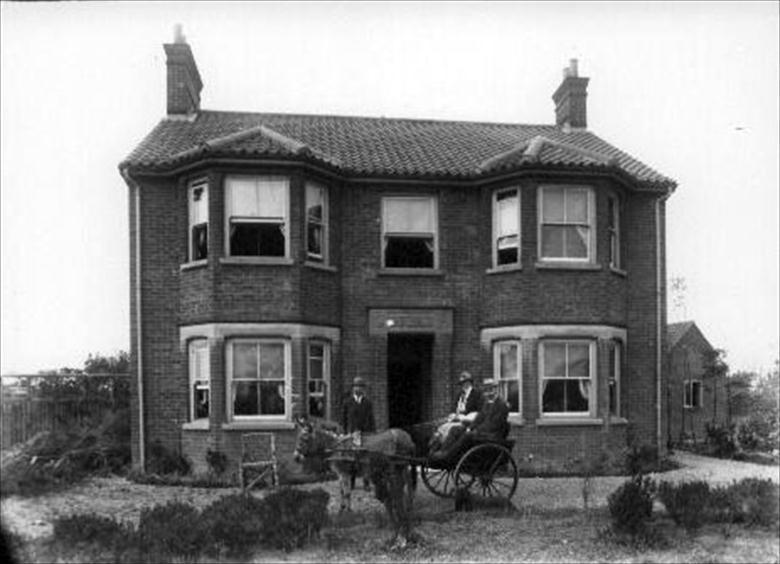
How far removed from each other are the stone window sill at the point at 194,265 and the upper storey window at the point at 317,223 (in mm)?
2171

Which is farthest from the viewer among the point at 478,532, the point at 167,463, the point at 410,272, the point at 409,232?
the point at 409,232

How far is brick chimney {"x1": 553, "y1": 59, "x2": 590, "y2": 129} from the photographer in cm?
2330

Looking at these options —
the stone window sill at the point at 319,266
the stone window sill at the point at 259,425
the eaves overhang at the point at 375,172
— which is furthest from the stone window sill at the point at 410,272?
the stone window sill at the point at 259,425

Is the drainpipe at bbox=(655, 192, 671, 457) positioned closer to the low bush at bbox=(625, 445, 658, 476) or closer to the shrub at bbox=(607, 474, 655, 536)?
the low bush at bbox=(625, 445, 658, 476)

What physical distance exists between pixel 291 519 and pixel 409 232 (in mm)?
10232

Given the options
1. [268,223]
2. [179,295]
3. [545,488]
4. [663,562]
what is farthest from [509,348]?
[663,562]

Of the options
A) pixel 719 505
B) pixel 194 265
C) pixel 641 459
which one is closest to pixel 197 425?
pixel 194 265

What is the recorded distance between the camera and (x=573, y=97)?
23562 millimetres

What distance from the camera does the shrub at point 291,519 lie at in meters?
9.79

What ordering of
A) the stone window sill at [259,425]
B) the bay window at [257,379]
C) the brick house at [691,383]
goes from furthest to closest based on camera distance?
the brick house at [691,383]
the bay window at [257,379]
the stone window sill at [259,425]

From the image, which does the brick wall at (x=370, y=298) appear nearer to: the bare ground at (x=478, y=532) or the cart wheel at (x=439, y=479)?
the bare ground at (x=478, y=532)

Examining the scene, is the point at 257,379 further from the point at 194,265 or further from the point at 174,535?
the point at 174,535

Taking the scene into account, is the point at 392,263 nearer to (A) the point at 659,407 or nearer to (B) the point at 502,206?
(B) the point at 502,206

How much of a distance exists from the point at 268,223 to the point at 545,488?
25.4 feet
